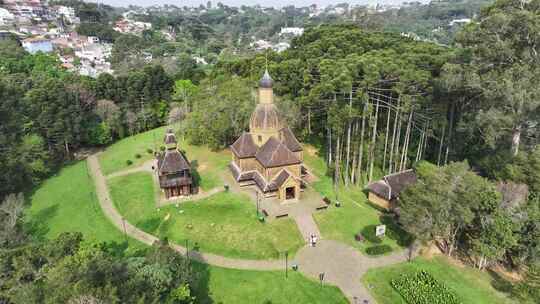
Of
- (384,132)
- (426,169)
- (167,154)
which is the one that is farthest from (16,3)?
(426,169)

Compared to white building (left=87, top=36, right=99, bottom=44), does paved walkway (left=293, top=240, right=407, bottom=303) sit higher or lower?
lower

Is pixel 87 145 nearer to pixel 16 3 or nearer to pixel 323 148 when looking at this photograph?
pixel 323 148

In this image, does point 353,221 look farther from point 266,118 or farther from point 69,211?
point 69,211

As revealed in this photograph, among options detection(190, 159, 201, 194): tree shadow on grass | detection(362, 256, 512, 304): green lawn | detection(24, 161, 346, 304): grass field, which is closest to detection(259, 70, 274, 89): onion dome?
detection(190, 159, 201, 194): tree shadow on grass

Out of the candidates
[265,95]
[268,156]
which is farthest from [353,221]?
[265,95]

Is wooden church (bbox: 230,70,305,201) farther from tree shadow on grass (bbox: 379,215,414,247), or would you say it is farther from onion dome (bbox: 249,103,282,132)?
tree shadow on grass (bbox: 379,215,414,247)

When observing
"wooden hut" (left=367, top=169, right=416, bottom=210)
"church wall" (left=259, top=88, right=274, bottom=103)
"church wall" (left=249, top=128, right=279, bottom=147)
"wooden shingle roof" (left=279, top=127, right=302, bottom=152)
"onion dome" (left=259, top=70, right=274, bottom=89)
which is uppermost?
"onion dome" (left=259, top=70, right=274, bottom=89)

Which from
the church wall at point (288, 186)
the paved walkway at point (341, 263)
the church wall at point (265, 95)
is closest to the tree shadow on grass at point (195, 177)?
the church wall at point (288, 186)
